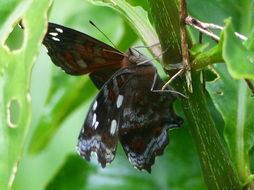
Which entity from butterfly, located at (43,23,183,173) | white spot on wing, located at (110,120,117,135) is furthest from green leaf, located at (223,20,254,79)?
white spot on wing, located at (110,120,117,135)

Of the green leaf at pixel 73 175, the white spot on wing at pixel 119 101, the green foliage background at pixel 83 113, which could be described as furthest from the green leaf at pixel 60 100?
the white spot on wing at pixel 119 101

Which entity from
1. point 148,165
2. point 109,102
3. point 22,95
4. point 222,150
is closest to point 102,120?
point 109,102

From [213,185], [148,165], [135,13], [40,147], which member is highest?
[135,13]

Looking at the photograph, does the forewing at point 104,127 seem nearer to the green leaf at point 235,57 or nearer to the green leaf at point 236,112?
the green leaf at point 236,112

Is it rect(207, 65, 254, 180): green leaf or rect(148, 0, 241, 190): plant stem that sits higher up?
rect(148, 0, 241, 190): plant stem

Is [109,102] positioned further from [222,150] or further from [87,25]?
[87,25]

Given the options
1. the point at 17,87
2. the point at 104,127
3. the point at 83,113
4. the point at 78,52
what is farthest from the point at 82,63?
the point at 83,113

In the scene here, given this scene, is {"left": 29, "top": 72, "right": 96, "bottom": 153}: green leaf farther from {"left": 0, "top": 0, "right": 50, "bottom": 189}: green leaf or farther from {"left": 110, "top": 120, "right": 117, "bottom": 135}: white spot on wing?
{"left": 0, "top": 0, "right": 50, "bottom": 189}: green leaf
